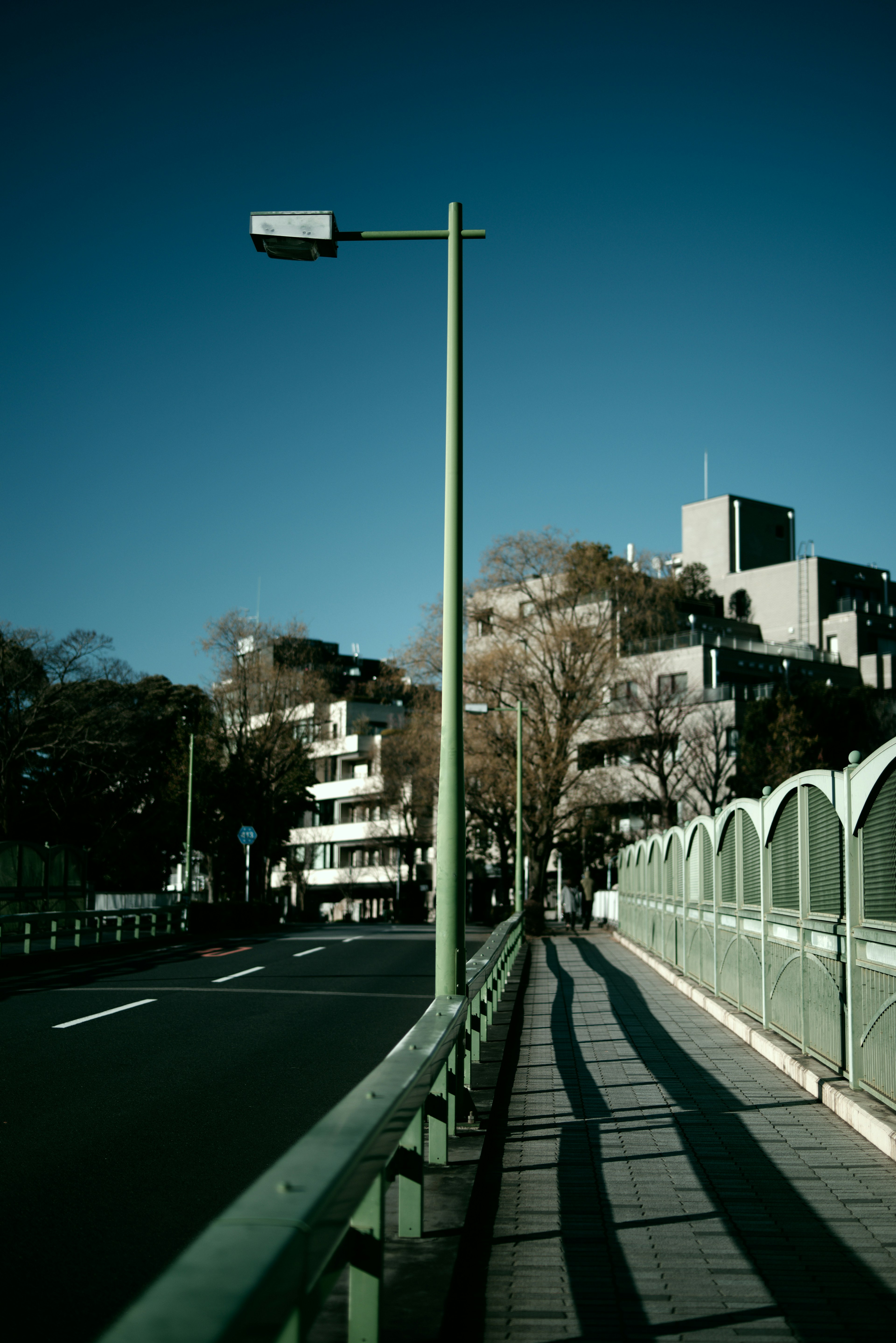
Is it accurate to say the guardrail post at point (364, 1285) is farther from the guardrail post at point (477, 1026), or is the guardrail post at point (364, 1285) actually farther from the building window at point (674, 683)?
the building window at point (674, 683)

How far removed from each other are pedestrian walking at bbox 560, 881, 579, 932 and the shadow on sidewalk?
32148 mm

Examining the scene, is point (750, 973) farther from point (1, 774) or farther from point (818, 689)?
point (818, 689)

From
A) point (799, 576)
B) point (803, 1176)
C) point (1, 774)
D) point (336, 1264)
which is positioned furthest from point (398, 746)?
point (336, 1264)

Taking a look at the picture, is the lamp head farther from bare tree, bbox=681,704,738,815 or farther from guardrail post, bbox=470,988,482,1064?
bare tree, bbox=681,704,738,815

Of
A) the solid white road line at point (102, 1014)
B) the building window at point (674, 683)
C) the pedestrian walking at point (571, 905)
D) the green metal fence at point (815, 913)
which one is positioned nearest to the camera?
the green metal fence at point (815, 913)

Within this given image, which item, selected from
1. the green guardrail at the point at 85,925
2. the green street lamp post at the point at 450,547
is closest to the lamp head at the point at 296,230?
the green street lamp post at the point at 450,547

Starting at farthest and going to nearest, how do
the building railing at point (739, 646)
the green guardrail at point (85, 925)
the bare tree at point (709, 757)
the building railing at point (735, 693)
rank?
1. the building railing at point (739, 646)
2. the building railing at point (735, 693)
3. the bare tree at point (709, 757)
4. the green guardrail at point (85, 925)

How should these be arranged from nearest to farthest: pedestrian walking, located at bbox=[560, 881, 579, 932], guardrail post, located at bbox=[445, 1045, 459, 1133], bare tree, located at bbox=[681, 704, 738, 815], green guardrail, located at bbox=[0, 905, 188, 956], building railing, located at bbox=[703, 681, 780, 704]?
guardrail post, located at bbox=[445, 1045, 459, 1133] < green guardrail, located at bbox=[0, 905, 188, 956] < pedestrian walking, located at bbox=[560, 881, 579, 932] < bare tree, located at bbox=[681, 704, 738, 815] < building railing, located at bbox=[703, 681, 780, 704]

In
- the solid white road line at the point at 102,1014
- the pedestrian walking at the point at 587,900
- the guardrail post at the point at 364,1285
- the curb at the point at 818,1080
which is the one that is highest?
the guardrail post at the point at 364,1285

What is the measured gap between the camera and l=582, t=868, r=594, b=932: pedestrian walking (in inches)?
1699

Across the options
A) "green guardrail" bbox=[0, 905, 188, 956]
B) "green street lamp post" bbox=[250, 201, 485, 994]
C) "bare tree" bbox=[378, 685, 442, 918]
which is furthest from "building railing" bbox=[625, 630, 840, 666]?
"green street lamp post" bbox=[250, 201, 485, 994]

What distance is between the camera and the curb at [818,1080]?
6.92m

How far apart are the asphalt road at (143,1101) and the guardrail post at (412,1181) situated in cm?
100

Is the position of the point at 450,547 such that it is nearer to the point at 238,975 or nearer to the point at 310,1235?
the point at 310,1235
